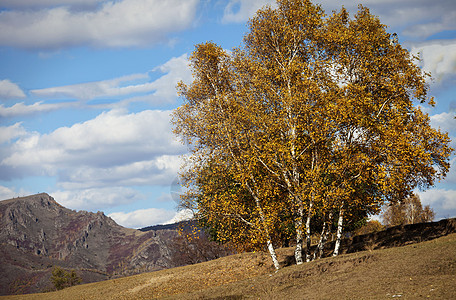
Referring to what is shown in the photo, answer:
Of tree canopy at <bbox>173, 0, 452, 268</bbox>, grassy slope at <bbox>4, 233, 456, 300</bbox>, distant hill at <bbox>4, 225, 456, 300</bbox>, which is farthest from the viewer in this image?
tree canopy at <bbox>173, 0, 452, 268</bbox>

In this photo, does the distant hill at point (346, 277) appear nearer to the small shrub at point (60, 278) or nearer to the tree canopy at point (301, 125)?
the tree canopy at point (301, 125)

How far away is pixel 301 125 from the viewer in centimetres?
3025

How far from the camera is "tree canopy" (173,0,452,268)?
97.9 feet

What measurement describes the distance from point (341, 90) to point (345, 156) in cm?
522

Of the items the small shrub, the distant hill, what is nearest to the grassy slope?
the distant hill

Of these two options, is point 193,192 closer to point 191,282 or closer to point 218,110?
point 218,110

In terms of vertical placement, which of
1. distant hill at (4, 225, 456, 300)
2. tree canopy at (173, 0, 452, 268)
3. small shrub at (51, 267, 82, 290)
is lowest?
small shrub at (51, 267, 82, 290)

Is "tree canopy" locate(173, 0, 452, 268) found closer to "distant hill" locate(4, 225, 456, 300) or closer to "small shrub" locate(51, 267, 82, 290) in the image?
"distant hill" locate(4, 225, 456, 300)

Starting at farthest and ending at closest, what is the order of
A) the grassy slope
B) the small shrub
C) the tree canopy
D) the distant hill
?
the small shrub → the tree canopy → the distant hill → the grassy slope

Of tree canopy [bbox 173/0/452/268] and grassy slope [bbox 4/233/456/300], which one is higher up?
tree canopy [bbox 173/0/452/268]

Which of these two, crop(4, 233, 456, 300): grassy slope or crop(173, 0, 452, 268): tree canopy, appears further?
crop(173, 0, 452, 268): tree canopy

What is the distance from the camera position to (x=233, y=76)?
3466 cm

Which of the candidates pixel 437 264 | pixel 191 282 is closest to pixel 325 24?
pixel 437 264

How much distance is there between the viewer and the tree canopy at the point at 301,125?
1174 inches
